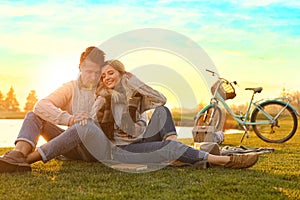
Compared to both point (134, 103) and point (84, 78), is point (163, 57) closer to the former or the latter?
point (134, 103)

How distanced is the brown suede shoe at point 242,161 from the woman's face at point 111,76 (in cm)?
114

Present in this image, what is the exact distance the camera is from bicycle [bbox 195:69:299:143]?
7.09 m

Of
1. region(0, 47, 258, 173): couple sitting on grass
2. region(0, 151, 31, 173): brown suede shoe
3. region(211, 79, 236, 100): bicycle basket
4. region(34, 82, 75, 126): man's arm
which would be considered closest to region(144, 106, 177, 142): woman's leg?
region(0, 47, 258, 173): couple sitting on grass

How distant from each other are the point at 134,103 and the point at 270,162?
1571 mm

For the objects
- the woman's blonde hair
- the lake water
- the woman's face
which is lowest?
the lake water

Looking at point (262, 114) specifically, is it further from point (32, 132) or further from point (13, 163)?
point (13, 163)

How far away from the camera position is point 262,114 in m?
7.25

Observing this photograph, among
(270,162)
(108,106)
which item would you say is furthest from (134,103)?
(270,162)

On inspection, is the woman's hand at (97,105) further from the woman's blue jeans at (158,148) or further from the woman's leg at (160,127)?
the woman's leg at (160,127)

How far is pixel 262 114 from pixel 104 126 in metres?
4.22

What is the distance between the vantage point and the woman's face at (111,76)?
3596 mm

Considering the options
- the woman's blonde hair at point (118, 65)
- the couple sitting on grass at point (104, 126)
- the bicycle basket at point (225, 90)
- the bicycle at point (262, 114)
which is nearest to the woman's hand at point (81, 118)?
the couple sitting on grass at point (104, 126)

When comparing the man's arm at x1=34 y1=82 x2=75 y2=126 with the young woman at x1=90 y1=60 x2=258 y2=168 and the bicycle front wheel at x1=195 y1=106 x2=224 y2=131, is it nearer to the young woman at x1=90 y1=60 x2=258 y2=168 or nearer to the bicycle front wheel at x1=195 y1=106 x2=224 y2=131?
the young woman at x1=90 y1=60 x2=258 y2=168

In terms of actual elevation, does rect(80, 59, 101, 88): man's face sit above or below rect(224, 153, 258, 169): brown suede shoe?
above
